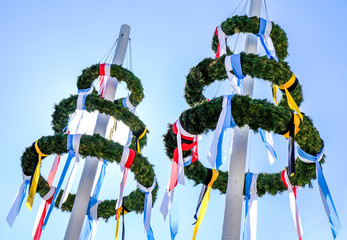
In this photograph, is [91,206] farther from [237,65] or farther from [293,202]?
[237,65]

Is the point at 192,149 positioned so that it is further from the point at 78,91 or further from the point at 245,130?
the point at 78,91

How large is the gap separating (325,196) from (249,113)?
6.09 ft

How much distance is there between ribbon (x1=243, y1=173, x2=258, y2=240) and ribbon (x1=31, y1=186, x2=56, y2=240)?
13.8ft

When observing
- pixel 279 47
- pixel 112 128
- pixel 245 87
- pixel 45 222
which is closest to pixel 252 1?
pixel 279 47

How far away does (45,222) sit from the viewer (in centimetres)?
836

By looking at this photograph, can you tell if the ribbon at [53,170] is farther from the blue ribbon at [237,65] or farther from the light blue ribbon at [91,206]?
the blue ribbon at [237,65]

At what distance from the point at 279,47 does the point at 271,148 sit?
114 inches

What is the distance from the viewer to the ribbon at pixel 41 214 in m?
8.34

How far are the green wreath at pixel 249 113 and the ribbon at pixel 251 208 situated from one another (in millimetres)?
172

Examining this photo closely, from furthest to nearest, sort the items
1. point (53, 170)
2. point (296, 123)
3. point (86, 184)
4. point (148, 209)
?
point (53, 170) < point (86, 184) < point (148, 209) < point (296, 123)

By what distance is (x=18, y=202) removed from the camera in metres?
8.55

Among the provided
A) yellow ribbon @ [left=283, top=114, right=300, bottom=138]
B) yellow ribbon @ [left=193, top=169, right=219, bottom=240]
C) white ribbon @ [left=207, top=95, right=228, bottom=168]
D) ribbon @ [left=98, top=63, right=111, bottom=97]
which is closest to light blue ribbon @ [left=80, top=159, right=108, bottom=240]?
ribbon @ [left=98, top=63, right=111, bottom=97]

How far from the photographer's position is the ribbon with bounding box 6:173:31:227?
8.34 meters

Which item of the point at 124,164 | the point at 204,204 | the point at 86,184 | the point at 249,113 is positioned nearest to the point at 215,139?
the point at 249,113
